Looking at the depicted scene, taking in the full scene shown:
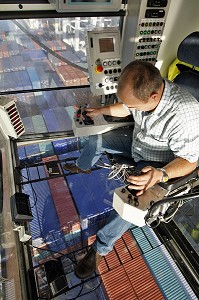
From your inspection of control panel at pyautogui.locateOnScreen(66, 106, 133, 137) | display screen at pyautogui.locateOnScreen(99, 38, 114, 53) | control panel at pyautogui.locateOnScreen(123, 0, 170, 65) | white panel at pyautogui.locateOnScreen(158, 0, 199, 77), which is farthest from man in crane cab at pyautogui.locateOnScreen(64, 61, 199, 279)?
white panel at pyautogui.locateOnScreen(158, 0, 199, 77)

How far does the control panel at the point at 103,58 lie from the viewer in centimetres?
218

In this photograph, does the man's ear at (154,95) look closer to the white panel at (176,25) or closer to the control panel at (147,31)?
the control panel at (147,31)

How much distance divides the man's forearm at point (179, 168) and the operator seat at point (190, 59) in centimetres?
66

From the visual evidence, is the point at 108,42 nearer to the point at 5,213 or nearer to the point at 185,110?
the point at 185,110

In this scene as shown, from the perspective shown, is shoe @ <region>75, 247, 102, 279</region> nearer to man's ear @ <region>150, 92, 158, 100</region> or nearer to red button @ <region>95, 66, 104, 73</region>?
man's ear @ <region>150, 92, 158, 100</region>

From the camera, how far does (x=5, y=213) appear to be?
5.73 ft

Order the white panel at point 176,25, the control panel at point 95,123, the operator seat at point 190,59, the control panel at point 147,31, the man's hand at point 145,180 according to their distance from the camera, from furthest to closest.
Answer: the white panel at point 176,25 < the control panel at point 147,31 < the control panel at point 95,123 < the operator seat at point 190,59 < the man's hand at point 145,180

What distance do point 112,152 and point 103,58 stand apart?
0.97 meters

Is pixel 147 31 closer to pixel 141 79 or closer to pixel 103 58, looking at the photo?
pixel 103 58

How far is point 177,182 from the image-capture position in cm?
125

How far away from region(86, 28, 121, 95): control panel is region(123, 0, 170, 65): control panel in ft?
0.55

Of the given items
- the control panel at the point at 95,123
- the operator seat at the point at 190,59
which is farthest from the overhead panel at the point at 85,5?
the control panel at the point at 95,123

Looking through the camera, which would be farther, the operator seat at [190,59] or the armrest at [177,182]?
the operator seat at [190,59]

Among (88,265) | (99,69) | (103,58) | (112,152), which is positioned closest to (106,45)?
(103,58)
